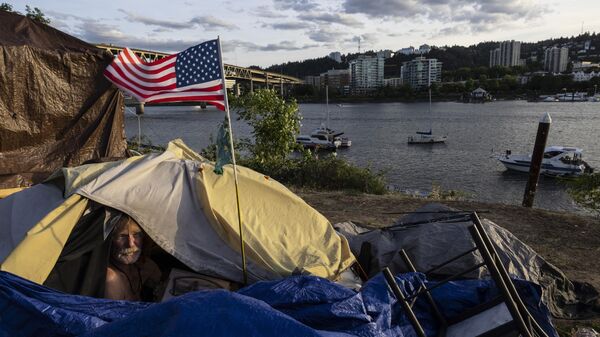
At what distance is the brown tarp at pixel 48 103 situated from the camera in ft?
20.9

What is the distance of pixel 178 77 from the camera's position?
4227 mm

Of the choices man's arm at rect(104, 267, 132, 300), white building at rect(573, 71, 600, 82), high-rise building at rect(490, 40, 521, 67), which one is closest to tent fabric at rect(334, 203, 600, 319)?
man's arm at rect(104, 267, 132, 300)

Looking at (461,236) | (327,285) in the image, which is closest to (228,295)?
(327,285)

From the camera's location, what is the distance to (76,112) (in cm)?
694

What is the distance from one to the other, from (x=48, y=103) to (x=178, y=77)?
11.6ft

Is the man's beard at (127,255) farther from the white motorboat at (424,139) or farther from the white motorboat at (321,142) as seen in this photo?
the white motorboat at (424,139)

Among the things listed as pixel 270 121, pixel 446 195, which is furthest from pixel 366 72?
pixel 446 195

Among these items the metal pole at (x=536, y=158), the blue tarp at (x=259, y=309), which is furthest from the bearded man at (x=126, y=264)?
the metal pole at (x=536, y=158)

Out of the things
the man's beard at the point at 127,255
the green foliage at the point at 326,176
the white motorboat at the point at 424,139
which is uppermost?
the man's beard at the point at 127,255

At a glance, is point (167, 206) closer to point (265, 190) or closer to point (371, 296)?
point (265, 190)

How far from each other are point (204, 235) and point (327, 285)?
1.58 meters

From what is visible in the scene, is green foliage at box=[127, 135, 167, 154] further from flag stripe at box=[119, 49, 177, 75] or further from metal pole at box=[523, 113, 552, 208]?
metal pole at box=[523, 113, 552, 208]

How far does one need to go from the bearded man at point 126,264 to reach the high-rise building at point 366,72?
406ft

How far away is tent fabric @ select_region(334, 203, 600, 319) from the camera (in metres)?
4.43
